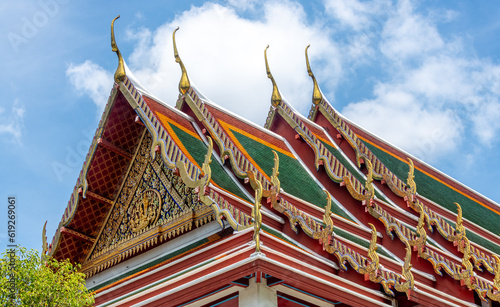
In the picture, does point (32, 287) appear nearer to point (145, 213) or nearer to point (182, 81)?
point (145, 213)

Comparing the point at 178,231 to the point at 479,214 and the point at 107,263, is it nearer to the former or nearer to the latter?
the point at 107,263

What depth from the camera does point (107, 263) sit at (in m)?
10.2

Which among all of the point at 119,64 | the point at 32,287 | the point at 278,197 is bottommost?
the point at 32,287

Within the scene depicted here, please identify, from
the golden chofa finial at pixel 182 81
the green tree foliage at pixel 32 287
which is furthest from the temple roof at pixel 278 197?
the green tree foliage at pixel 32 287

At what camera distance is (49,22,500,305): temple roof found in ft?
29.3

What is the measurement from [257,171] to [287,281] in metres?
2.17

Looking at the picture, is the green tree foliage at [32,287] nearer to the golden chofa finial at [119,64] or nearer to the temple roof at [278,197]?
the temple roof at [278,197]

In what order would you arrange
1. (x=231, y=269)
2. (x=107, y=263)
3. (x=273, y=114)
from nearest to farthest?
(x=231, y=269), (x=107, y=263), (x=273, y=114)

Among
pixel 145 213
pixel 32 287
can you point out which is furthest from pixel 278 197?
pixel 32 287

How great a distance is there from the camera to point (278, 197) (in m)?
9.34

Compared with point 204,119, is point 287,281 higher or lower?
lower

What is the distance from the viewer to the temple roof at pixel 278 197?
8.92 meters

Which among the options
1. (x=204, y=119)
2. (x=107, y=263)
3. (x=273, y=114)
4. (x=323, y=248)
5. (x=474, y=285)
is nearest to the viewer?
(x=323, y=248)

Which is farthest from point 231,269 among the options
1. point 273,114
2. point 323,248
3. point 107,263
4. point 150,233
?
point 273,114
